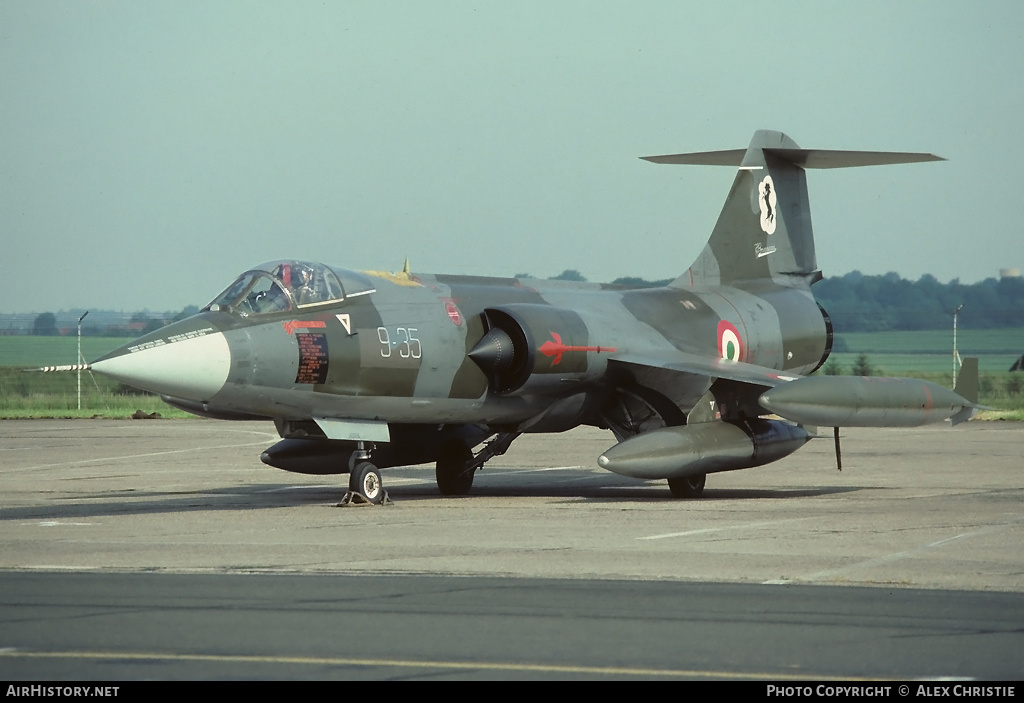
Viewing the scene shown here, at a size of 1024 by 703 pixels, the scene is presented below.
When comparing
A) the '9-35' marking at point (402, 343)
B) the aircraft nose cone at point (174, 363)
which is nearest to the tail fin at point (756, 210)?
the '9-35' marking at point (402, 343)

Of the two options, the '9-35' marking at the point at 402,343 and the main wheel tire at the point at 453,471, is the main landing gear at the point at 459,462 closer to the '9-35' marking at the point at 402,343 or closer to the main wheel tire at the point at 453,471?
the main wheel tire at the point at 453,471

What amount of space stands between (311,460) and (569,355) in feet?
10.9

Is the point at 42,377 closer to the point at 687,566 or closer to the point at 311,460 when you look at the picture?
the point at 311,460

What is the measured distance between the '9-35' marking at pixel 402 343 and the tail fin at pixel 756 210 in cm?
612

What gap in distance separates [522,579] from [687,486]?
24.0ft

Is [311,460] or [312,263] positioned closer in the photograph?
[312,263]

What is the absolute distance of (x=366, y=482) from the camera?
51.1ft

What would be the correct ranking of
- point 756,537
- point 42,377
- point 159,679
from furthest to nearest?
point 42,377 < point 756,537 < point 159,679

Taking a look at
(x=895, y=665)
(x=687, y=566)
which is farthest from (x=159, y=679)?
(x=687, y=566)

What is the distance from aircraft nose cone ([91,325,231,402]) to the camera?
1364 centimetres

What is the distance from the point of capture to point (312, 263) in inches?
612

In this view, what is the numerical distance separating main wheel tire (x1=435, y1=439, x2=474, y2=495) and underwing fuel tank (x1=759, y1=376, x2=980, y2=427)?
167 inches

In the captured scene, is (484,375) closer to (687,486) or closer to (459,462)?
(459,462)

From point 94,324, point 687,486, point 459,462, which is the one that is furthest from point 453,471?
point 94,324
